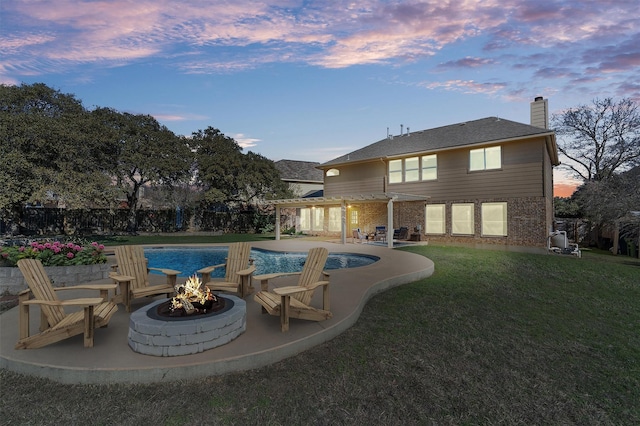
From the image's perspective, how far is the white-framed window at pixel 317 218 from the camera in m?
23.9

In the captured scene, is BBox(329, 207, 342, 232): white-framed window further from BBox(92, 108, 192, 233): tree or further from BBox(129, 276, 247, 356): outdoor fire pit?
BBox(129, 276, 247, 356): outdoor fire pit

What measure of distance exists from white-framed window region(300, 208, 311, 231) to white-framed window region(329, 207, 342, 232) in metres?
2.27

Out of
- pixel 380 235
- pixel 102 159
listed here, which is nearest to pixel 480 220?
pixel 380 235

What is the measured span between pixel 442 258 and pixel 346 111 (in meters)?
10.1

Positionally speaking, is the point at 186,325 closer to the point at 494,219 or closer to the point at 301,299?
the point at 301,299

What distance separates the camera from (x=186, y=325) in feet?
12.3

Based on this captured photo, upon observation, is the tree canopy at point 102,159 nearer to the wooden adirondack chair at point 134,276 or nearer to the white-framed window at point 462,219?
the wooden adirondack chair at point 134,276

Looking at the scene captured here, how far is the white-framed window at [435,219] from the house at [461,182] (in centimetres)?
5

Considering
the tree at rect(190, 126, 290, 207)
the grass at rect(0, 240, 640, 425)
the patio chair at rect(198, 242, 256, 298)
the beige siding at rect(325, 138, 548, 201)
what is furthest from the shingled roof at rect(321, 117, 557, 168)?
the patio chair at rect(198, 242, 256, 298)

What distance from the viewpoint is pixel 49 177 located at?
47.6 ft

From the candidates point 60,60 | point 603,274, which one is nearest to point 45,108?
point 60,60

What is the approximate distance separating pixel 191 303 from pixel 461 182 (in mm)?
16331

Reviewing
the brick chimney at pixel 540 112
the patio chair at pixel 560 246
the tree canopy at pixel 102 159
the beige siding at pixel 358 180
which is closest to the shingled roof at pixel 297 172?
the tree canopy at pixel 102 159

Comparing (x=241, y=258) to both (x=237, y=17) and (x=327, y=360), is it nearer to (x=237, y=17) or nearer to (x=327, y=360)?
(x=327, y=360)
